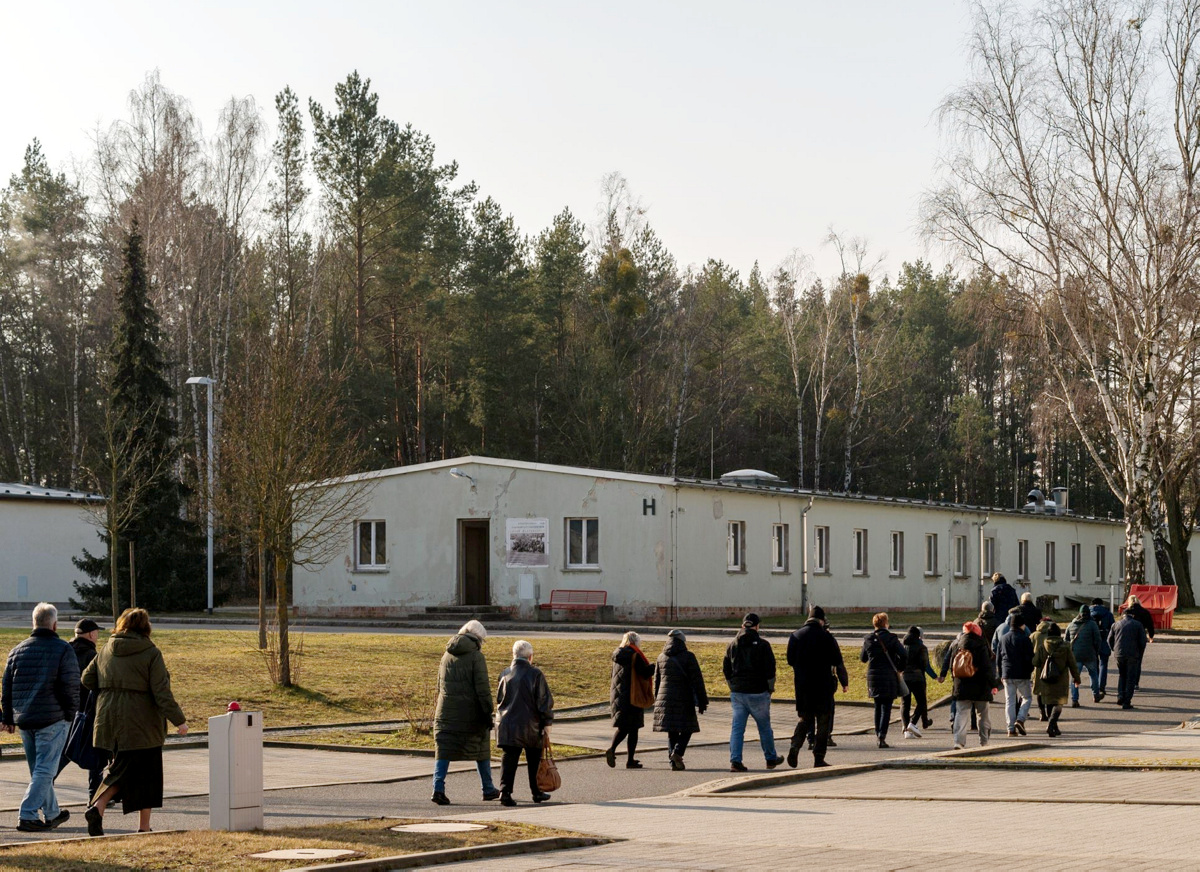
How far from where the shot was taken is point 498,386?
63656 millimetres

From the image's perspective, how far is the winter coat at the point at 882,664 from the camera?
60.3 ft

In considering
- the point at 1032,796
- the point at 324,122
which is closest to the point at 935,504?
the point at 324,122

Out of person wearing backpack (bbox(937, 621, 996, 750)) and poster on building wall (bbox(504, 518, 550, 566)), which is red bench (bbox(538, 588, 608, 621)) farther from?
person wearing backpack (bbox(937, 621, 996, 750))

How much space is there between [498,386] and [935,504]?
2069 cm

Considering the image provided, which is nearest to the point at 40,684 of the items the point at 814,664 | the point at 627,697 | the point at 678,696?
the point at 627,697

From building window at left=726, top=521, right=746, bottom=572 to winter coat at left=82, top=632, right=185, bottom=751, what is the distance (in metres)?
31.5

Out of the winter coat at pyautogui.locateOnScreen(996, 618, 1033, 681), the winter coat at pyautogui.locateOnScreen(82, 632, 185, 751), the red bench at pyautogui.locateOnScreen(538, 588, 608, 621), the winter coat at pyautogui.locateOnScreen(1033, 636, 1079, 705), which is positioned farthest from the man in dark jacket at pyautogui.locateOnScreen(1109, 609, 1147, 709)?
the red bench at pyautogui.locateOnScreen(538, 588, 608, 621)

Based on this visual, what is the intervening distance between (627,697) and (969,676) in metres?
4.32

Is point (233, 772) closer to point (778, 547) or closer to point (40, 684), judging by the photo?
point (40, 684)

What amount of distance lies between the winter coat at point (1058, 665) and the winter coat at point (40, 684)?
12.7m

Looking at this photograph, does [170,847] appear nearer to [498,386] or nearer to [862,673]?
[862,673]

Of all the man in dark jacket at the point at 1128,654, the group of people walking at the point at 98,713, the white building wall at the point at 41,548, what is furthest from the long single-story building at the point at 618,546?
the group of people walking at the point at 98,713

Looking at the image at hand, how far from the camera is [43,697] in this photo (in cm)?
1217

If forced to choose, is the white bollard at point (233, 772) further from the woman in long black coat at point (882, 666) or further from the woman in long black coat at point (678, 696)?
the woman in long black coat at point (882, 666)
